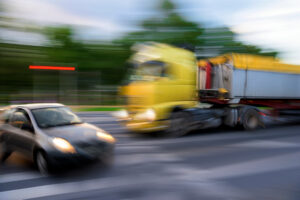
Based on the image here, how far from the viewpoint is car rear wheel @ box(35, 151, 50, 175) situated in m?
4.68

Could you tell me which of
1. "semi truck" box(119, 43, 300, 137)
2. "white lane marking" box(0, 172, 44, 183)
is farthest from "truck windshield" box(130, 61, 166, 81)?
"white lane marking" box(0, 172, 44, 183)

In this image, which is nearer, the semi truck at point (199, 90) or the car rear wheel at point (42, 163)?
the car rear wheel at point (42, 163)

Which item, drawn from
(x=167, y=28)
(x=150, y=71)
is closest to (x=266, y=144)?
(x=150, y=71)

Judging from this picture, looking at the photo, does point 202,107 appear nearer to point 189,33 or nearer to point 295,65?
point 295,65

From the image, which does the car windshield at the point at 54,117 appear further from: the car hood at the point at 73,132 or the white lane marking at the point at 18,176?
the white lane marking at the point at 18,176

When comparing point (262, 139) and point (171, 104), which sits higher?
point (171, 104)

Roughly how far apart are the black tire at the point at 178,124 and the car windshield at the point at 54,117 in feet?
11.2

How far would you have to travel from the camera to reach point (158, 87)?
7.93 m

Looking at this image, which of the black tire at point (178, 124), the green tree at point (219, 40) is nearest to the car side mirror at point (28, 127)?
the black tire at point (178, 124)

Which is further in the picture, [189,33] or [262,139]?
[189,33]

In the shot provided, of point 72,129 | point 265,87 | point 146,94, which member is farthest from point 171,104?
point 265,87

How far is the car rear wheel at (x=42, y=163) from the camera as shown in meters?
4.68

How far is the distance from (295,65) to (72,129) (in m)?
10.3

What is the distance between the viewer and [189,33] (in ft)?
99.6
